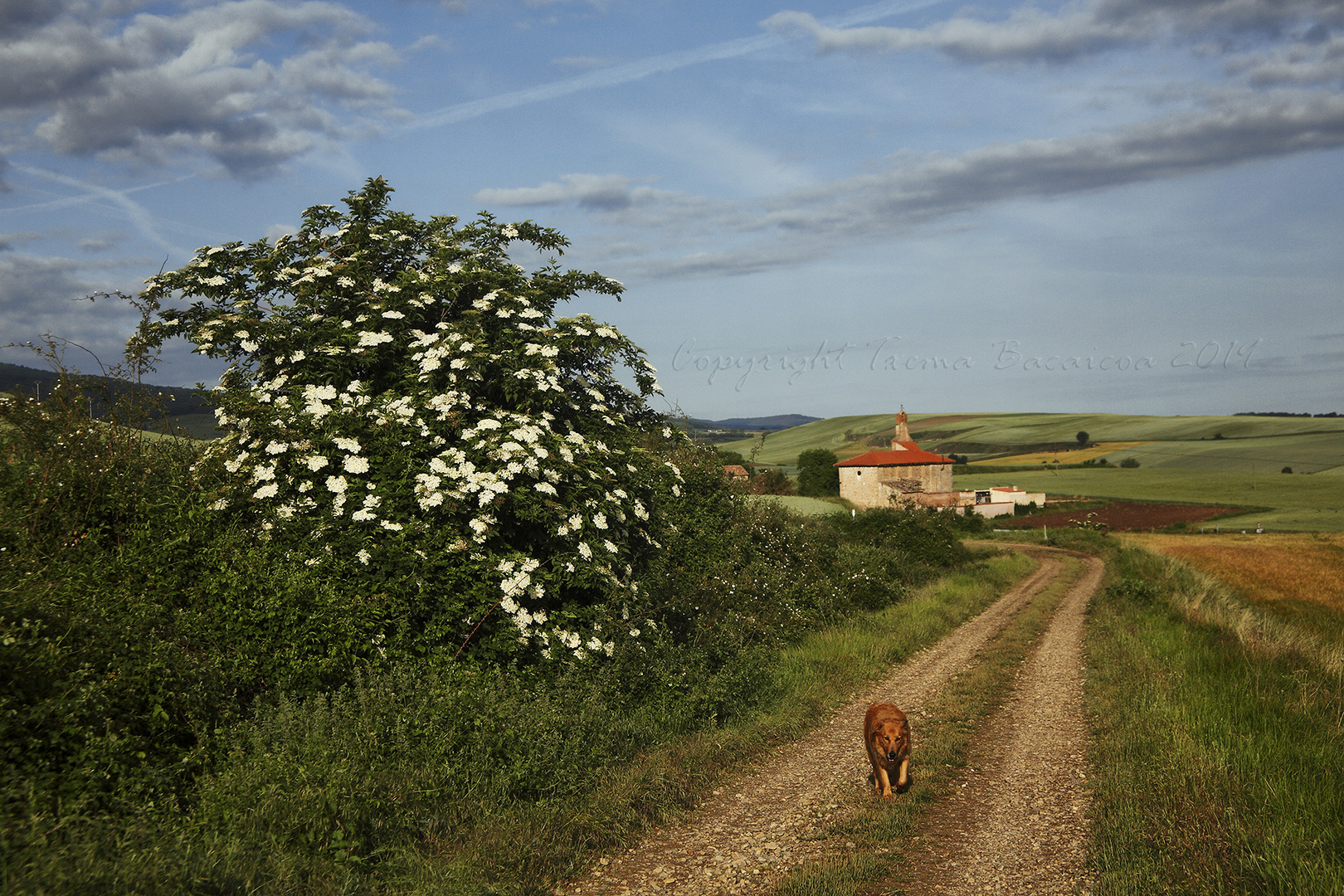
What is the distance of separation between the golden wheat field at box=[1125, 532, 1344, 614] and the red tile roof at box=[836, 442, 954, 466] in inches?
931

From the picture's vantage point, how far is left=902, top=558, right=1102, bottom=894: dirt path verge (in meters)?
5.98

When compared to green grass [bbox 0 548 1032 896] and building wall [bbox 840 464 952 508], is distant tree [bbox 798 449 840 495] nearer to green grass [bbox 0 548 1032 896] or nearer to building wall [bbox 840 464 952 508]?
building wall [bbox 840 464 952 508]

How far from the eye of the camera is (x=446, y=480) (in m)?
8.95

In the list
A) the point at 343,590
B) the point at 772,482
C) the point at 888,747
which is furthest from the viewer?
the point at 772,482

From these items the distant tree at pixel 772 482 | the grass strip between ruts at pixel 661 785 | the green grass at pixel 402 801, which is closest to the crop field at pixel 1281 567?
the grass strip between ruts at pixel 661 785

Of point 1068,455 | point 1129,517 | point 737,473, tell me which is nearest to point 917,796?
point 737,473

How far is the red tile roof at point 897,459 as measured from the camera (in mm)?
75062

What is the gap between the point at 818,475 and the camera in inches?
3433

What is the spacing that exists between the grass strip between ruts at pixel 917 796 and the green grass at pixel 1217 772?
146 cm

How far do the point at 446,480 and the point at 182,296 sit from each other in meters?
6.17

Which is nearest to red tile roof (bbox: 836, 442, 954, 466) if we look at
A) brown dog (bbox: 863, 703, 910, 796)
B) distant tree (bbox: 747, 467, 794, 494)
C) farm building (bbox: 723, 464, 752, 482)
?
distant tree (bbox: 747, 467, 794, 494)

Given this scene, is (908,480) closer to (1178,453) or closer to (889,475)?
(889,475)

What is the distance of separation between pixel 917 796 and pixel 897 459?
71.4 meters

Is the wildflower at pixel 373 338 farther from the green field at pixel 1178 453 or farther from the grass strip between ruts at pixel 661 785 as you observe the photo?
the green field at pixel 1178 453
